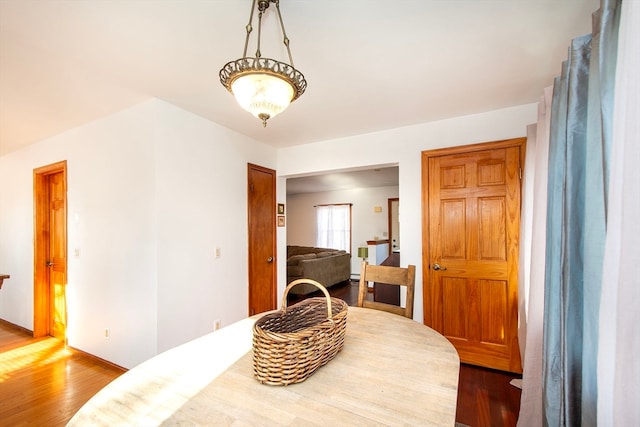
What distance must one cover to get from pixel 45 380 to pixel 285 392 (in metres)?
2.93

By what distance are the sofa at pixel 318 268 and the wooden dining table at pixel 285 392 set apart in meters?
4.08

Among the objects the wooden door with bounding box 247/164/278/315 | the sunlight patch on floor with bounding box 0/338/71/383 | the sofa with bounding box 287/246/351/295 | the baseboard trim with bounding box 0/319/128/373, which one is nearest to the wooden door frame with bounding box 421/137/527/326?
the wooden door with bounding box 247/164/278/315

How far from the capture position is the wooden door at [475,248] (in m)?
2.60

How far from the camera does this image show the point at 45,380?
2514 mm

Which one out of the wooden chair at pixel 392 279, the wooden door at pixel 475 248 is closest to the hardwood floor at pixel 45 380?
the wooden chair at pixel 392 279

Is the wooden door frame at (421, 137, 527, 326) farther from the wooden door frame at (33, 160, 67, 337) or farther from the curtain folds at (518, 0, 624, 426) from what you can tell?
the wooden door frame at (33, 160, 67, 337)

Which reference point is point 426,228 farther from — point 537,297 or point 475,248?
point 537,297

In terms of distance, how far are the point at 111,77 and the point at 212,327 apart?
7.42 ft

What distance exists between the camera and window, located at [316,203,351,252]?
7.69m

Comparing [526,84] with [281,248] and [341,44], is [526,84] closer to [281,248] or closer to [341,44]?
[341,44]

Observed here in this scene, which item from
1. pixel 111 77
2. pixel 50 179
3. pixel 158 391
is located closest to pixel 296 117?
pixel 111 77

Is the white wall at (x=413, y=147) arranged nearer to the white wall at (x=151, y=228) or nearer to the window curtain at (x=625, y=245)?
the white wall at (x=151, y=228)

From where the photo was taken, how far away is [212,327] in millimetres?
2830

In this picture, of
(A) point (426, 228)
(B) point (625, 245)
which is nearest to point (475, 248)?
(A) point (426, 228)
